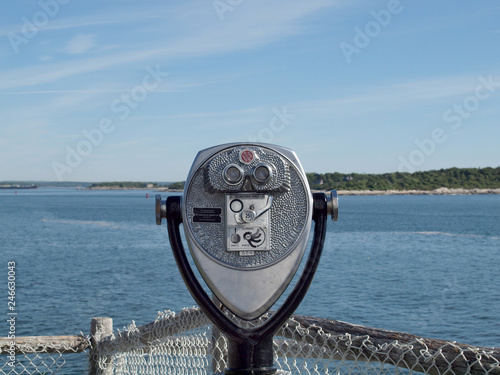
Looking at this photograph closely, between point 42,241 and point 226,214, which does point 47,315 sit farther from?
point 42,241

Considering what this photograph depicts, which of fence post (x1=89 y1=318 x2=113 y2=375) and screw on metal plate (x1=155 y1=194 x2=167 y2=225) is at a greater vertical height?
screw on metal plate (x1=155 y1=194 x2=167 y2=225)

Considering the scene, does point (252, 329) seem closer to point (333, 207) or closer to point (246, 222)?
point (246, 222)

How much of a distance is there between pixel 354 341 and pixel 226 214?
70 centimetres

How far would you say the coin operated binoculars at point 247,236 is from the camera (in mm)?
2037

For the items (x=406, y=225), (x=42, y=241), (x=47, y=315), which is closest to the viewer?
(x=47, y=315)

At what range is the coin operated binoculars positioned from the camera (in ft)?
6.68

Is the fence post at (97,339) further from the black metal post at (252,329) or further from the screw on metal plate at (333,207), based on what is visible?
the screw on metal plate at (333,207)

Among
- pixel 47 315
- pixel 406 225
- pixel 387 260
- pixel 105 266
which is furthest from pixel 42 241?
pixel 406 225

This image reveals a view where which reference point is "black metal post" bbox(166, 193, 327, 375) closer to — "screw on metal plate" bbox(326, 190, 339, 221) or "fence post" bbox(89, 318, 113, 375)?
"screw on metal plate" bbox(326, 190, 339, 221)

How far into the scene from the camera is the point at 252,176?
204 cm

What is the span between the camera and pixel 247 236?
2.04 m

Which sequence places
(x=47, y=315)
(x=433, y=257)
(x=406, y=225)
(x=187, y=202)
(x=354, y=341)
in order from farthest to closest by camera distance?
(x=406, y=225), (x=433, y=257), (x=47, y=315), (x=354, y=341), (x=187, y=202)
